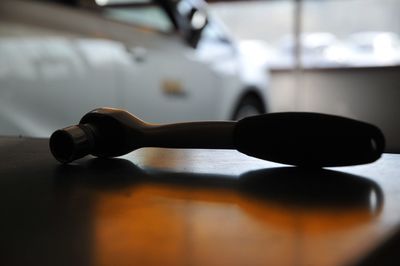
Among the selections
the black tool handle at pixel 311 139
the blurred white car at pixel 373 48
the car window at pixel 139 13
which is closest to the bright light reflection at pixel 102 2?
the car window at pixel 139 13

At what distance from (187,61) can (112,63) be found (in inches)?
25.6

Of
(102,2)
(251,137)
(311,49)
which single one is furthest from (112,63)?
(311,49)

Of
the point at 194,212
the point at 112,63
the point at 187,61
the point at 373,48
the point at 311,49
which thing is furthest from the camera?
the point at 311,49

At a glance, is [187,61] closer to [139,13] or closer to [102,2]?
[139,13]

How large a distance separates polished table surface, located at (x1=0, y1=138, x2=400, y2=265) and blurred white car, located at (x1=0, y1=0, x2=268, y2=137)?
1.09 m

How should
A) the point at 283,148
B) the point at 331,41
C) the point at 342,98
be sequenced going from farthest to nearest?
the point at 331,41 → the point at 342,98 → the point at 283,148

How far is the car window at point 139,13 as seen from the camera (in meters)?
2.15

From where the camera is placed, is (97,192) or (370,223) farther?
(97,192)

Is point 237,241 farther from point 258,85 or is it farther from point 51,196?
point 258,85

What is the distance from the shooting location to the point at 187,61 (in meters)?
2.62

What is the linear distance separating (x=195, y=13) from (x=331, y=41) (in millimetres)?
2747

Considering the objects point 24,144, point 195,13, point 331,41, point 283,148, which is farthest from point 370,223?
point 331,41

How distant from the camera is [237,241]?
0.32 metres

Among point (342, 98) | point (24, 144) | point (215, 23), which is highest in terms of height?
point (215, 23)
